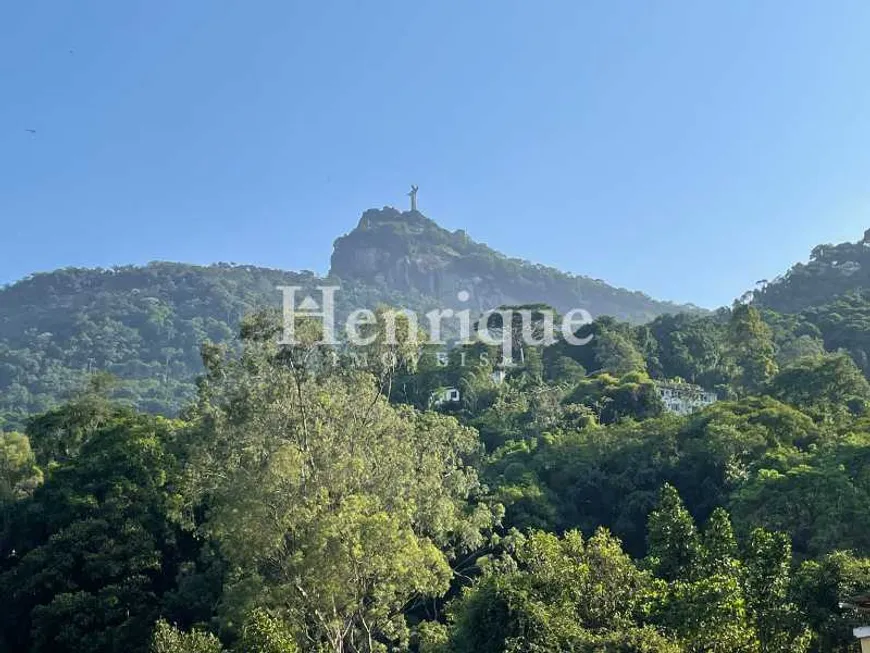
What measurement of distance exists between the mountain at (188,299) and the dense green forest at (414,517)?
48.0 ft

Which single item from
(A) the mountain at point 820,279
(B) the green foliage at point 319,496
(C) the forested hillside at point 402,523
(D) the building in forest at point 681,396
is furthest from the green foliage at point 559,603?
(A) the mountain at point 820,279

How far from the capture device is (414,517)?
719 inches

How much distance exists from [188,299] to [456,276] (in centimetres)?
6814

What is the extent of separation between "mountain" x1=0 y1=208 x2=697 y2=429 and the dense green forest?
14.6 m

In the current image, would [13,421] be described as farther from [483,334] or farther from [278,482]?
[278,482]

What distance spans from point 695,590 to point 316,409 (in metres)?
8.49

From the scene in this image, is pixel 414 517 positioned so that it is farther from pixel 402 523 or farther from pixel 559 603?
pixel 559 603

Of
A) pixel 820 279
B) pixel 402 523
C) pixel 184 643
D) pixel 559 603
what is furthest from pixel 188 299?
pixel 559 603

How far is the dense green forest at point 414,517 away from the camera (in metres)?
14.3

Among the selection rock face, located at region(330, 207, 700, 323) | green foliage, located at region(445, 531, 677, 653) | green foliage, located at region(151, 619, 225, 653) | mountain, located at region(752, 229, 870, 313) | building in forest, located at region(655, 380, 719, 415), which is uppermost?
rock face, located at region(330, 207, 700, 323)

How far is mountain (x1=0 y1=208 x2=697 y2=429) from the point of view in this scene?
94375 mm

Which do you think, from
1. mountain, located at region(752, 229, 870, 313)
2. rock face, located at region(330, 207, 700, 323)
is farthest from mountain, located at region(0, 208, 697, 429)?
mountain, located at region(752, 229, 870, 313)

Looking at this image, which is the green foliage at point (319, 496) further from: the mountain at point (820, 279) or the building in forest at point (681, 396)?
the mountain at point (820, 279)

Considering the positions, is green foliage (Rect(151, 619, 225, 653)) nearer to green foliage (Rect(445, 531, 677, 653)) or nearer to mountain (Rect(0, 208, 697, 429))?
green foliage (Rect(445, 531, 677, 653))
